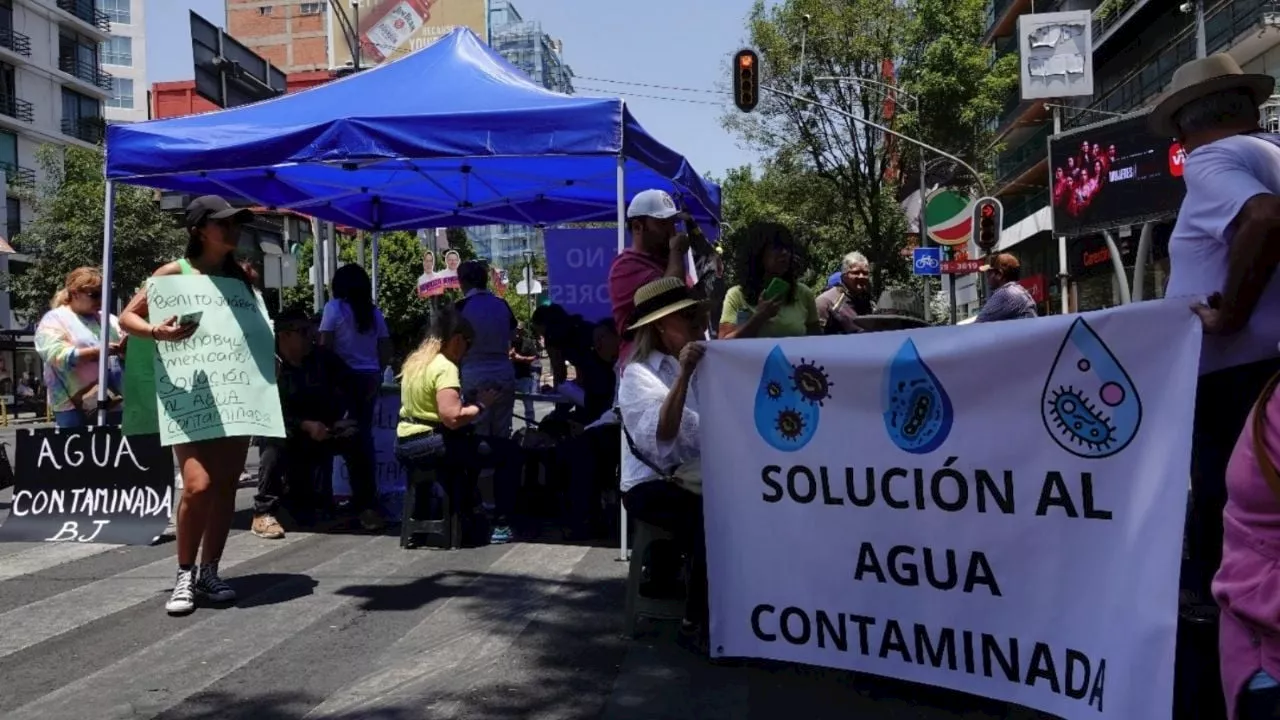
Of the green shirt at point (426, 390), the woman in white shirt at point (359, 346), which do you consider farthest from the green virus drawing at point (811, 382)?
the woman in white shirt at point (359, 346)

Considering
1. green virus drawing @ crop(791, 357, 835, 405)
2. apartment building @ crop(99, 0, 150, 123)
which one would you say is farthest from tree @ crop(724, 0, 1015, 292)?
apartment building @ crop(99, 0, 150, 123)

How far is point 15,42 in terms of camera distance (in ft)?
170

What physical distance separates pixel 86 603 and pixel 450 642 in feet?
6.57

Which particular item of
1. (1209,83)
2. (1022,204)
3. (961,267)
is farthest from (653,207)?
(1022,204)

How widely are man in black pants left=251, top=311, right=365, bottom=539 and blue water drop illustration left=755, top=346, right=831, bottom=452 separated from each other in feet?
13.8

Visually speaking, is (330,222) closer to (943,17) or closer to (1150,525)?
(1150,525)

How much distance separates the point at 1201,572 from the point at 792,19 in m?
34.3

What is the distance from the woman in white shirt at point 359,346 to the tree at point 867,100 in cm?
2804

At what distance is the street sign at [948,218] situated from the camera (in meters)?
23.2

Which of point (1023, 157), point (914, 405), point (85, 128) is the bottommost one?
point (914, 405)

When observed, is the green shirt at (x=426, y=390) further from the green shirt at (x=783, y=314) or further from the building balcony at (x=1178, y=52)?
the building balcony at (x=1178, y=52)

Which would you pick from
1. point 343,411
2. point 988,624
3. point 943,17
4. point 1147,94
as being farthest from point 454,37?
point 1147,94

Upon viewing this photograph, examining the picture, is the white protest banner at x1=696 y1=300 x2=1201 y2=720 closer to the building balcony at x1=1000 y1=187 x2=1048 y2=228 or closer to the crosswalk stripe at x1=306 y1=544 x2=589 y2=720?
the crosswalk stripe at x1=306 y1=544 x2=589 y2=720

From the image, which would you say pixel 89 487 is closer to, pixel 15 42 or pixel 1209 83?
pixel 1209 83
